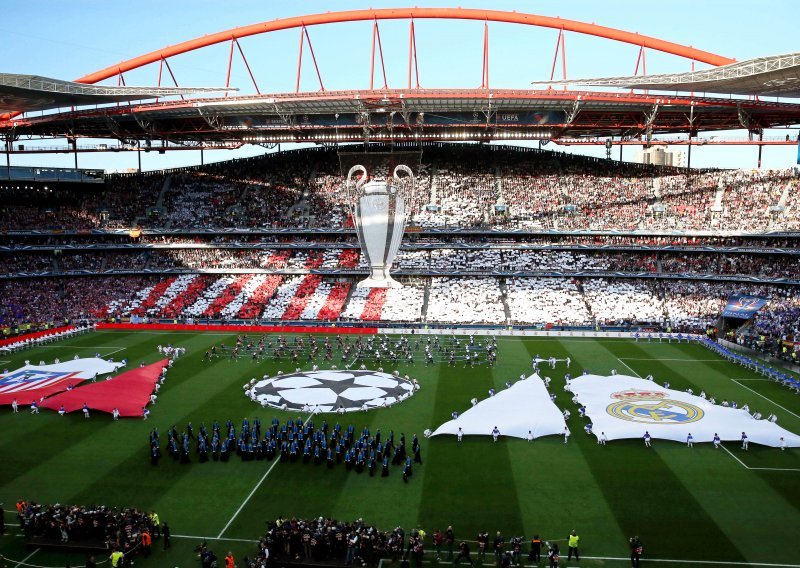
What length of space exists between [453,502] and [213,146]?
5497 centimetres

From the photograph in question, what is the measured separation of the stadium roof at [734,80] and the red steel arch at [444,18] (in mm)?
4540

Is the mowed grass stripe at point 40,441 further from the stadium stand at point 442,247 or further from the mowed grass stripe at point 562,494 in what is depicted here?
the stadium stand at point 442,247

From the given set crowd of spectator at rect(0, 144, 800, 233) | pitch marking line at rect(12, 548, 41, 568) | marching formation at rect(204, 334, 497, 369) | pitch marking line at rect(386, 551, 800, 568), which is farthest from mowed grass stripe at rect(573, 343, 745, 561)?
crowd of spectator at rect(0, 144, 800, 233)

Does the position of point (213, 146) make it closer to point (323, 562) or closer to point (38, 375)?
point (38, 375)

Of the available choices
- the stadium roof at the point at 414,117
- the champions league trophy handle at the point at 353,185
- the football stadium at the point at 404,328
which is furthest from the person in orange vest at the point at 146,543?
the stadium roof at the point at 414,117

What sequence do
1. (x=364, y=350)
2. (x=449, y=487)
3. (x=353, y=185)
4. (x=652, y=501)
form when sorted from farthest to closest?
(x=364, y=350) → (x=353, y=185) → (x=449, y=487) → (x=652, y=501)

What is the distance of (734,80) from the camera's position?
4372 centimetres

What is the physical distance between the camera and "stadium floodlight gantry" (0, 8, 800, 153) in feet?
166

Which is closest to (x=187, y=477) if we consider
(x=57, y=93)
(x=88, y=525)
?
(x=88, y=525)

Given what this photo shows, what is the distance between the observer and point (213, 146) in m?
66.3

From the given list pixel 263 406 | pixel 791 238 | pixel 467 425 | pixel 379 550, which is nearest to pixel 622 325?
pixel 791 238

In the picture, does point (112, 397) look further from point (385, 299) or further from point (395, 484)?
point (385, 299)

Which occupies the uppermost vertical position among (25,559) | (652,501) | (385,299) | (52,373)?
(385,299)

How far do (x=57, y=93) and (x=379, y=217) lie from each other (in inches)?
1171
